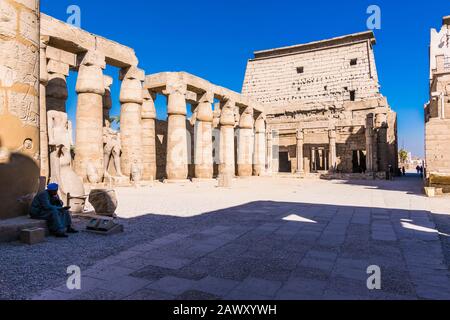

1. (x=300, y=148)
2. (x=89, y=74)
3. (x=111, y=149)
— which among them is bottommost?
(x=111, y=149)

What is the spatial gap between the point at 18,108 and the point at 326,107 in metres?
26.2

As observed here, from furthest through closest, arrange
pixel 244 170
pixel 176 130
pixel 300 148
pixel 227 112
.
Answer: pixel 300 148 < pixel 244 170 < pixel 227 112 < pixel 176 130

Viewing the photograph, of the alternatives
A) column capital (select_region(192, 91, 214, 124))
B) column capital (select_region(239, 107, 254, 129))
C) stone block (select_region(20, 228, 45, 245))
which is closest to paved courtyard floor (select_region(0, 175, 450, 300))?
stone block (select_region(20, 228, 45, 245))

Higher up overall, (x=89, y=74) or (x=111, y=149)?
(x=89, y=74)

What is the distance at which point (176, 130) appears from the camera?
1836 centimetres

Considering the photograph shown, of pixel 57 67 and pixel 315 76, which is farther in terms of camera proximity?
pixel 315 76

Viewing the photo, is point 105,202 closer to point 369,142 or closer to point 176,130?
point 176,130

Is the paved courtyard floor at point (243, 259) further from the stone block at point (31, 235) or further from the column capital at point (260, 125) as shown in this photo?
the column capital at point (260, 125)

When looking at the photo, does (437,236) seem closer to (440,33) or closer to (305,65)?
(440,33)

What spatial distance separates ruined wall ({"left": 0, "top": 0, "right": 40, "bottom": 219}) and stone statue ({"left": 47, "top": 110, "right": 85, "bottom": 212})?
71.5 inches

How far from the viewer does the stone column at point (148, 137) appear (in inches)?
734
